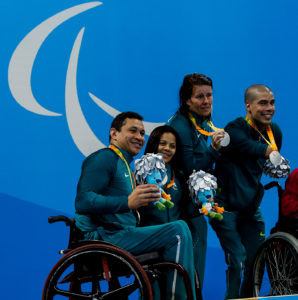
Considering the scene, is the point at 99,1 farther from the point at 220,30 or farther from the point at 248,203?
the point at 248,203

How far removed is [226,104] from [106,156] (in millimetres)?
1700

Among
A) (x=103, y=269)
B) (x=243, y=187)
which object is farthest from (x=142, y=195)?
(x=243, y=187)

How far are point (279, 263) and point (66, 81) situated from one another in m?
1.75

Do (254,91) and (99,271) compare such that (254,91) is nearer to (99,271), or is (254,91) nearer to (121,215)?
(121,215)

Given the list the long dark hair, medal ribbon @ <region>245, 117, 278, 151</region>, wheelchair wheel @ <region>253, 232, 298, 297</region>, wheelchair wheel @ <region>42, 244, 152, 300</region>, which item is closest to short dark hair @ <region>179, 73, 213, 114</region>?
the long dark hair

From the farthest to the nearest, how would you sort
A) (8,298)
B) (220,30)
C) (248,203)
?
(220,30) < (8,298) < (248,203)

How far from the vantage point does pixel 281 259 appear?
3.09 m

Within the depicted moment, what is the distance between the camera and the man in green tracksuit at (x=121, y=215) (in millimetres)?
2549

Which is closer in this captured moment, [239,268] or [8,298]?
[239,268]

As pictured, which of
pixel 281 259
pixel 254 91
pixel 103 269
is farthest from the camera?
pixel 254 91

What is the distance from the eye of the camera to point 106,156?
2717 mm

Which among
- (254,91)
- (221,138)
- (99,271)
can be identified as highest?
(254,91)

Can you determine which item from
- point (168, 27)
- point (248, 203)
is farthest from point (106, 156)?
point (168, 27)

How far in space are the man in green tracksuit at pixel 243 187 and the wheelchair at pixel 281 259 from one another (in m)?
0.10
